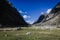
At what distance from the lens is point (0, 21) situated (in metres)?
194

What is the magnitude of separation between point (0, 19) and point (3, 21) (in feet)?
13.6

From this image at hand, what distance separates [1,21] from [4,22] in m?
4.23

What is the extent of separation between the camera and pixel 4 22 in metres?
199

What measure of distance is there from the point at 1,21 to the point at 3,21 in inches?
154

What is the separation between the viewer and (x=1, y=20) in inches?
7815

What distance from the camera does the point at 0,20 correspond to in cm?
19600

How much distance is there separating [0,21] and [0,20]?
2.77 m

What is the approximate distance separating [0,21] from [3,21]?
20.9 ft

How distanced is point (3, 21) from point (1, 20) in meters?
2.60

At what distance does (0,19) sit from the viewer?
198250mm

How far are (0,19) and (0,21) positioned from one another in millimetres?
5318
